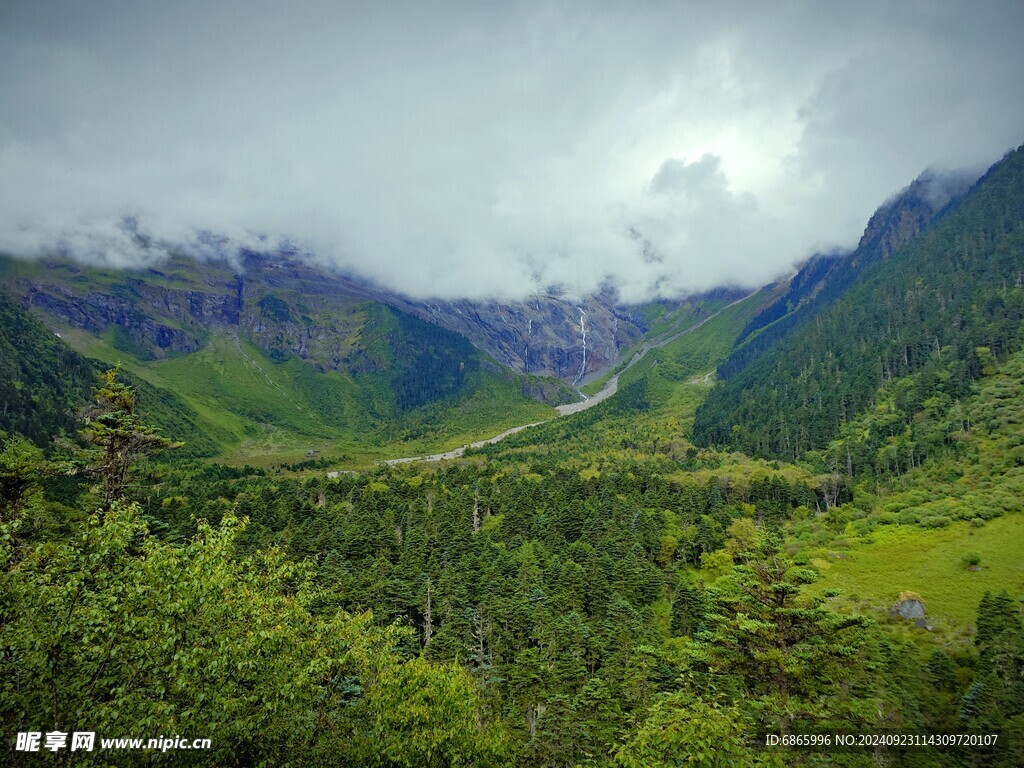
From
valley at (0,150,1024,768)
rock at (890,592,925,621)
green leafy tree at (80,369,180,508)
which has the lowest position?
rock at (890,592,925,621)

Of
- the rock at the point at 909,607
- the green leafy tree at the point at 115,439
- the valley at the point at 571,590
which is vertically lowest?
the rock at the point at 909,607

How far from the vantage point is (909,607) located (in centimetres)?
8444

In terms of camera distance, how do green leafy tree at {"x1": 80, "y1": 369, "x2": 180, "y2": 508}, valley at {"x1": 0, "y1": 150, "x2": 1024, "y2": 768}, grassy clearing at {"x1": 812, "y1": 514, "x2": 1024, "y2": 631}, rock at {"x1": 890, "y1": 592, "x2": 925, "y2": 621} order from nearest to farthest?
valley at {"x1": 0, "y1": 150, "x2": 1024, "y2": 768}
green leafy tree at {"x1": 80, "y1": 369, "x2": 180, "y2": 508}
rock at {"x1": 890, "y1": 592, "x2": 925, "y2": 621}
grassy clearing at {"x1": 812, "y1": 514, "x2": 1024, "y2": 631}

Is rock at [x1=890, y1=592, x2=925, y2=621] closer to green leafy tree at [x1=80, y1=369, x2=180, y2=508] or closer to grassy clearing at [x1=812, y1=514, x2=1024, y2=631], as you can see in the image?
grassy clearing at [x1=812, y1=514, x2=1024, y2=631]

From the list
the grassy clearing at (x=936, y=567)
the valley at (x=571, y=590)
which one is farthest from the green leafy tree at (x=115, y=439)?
the grassy clearing at (x=936, y=567)

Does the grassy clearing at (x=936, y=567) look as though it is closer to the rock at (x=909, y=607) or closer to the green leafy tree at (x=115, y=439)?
the rock at (x=909, y=607)

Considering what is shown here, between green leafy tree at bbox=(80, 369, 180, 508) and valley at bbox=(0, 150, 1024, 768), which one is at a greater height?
green leafy tree at bbox=(80, 369, 180, 508)

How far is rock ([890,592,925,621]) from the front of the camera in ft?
274

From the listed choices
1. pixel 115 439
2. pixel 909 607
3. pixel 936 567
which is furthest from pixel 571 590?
pixel 936 567

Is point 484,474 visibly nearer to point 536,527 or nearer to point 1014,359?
point 536,527

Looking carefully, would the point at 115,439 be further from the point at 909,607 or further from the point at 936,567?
the point at 936,567

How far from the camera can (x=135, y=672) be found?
1777 centimetres

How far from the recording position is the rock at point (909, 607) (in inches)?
3285

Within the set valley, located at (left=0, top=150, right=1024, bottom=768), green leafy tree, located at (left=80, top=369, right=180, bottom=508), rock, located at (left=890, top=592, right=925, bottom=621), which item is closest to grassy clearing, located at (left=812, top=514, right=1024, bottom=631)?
valley, located at (left=0, top=150, right=1024, bottom=768)
